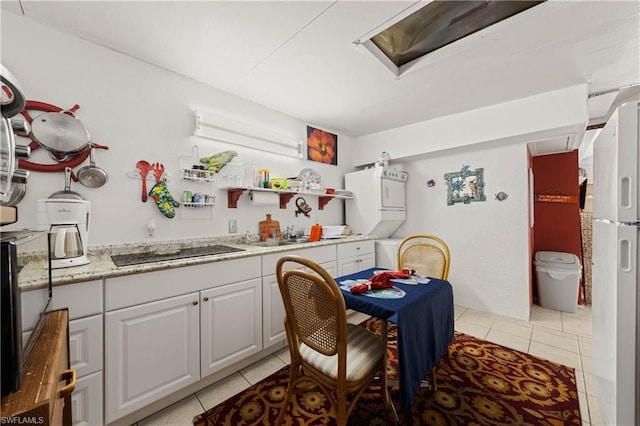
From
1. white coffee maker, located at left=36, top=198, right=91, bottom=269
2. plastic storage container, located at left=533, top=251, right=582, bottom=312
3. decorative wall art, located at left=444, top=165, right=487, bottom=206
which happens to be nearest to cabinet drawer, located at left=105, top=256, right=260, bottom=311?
white coffee maker, located at left=36, top=198, right=91, bottom=269

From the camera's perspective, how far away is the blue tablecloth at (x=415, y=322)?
1201 millimetres

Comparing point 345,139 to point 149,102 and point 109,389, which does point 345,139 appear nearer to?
point 149,102

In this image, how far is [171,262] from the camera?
5.22 ft

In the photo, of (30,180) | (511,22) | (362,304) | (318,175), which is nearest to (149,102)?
(30,180)

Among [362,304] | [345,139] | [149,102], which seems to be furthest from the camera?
[345,139]

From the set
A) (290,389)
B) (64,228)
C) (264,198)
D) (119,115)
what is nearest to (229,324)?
(290,389)

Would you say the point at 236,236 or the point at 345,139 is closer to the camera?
the point at 236,236

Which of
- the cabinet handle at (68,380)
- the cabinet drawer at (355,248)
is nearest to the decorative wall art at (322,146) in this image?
the cabinet drawer at (355,248)

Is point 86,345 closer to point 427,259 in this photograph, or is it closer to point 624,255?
point 427,259

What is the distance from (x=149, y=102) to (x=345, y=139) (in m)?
2.62

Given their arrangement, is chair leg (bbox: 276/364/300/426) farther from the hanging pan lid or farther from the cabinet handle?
the hanging pan lid

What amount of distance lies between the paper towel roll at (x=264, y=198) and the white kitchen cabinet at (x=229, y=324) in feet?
2.92

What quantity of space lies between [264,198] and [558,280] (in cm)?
366

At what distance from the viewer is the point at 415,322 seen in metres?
1.29
